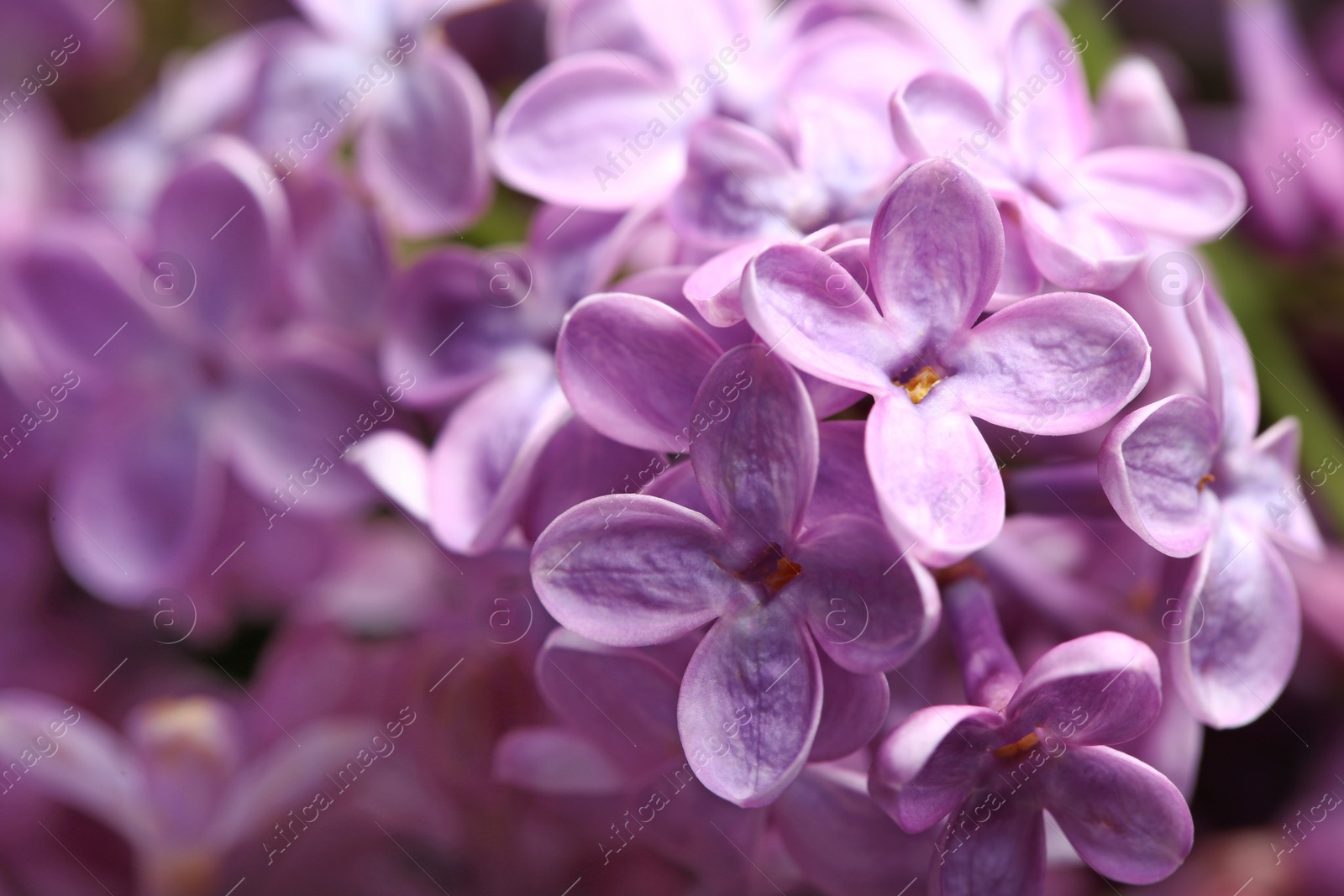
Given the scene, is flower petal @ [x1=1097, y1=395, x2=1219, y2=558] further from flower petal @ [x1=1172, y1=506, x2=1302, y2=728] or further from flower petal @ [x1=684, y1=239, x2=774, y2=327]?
flower petal @ [x1=684, y1=239, x2=774, y2=327]

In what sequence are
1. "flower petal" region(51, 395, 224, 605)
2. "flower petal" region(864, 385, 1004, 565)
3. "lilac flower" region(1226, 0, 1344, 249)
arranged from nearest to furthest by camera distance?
"flower petal" region(864, 385, 1004, 565)
"flower petal" region(51, 395, 224, 605)
"lilac flower" region(1226, 0, 1344, 249)

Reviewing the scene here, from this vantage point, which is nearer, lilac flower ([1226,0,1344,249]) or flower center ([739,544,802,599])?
flower center ([739,544,802,599])

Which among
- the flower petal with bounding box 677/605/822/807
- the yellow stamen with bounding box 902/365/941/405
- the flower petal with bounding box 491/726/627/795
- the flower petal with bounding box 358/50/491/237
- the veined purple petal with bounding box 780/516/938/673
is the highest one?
the flower petal with bounding box 358/50/491/237

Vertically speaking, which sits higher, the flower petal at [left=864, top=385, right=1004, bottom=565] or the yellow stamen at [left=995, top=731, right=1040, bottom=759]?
the flower petal at [left=864, top=385, right=1004, bottom=565]

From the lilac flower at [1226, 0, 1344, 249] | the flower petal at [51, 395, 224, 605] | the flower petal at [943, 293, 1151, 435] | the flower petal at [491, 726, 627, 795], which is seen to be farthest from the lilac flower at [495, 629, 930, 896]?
the lilac flower at [1226, 0, 1344, 249]

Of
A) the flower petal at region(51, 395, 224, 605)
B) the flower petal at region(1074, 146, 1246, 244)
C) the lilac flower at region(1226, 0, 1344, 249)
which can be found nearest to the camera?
the flower petal at region(1074, 146, 1246, 244)

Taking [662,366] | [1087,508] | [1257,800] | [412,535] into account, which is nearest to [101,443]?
[412,535]

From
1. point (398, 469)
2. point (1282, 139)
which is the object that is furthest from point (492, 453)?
point (1282, 139)

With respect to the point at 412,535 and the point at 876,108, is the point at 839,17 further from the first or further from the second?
the point at 412,535
